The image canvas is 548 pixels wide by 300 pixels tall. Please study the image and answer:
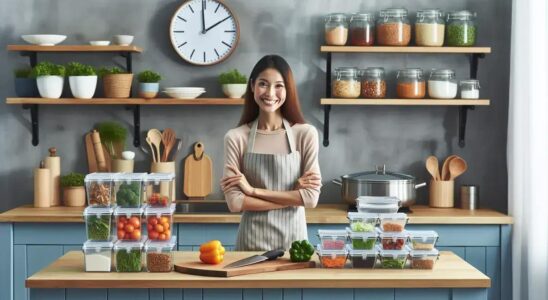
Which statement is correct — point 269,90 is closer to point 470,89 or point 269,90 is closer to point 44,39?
point 470,89

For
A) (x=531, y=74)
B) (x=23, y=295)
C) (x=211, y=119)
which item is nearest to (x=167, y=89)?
(x=211, y=119)

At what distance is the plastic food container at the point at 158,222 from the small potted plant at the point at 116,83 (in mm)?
2099

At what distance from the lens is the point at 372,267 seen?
137 inches

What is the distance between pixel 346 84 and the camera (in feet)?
17.4

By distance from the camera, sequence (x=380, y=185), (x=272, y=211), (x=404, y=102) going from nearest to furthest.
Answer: (x=272, y=211) → (x=380, y=185) → (x=404, y=102)

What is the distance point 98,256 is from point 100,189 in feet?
0.80

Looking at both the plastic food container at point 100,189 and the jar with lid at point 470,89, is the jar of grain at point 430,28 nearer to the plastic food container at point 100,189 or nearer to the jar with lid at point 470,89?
the jar with lid at point 470,89

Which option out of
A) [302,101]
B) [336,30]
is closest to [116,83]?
[302,101]

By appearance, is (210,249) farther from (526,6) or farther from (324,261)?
(526,6)

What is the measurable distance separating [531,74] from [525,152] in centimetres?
44

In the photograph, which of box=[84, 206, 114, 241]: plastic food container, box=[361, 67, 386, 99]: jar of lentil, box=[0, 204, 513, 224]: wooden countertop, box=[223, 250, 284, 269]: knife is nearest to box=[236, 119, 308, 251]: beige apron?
box=[223, 250, 284, 269]: knife

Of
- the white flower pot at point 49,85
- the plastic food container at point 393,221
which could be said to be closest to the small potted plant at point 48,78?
the white flower pot at point 49,85

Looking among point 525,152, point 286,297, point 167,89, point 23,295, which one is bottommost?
point 23,295

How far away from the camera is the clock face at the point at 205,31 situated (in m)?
5.50
